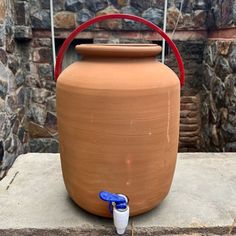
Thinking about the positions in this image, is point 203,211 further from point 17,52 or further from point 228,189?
point 17,52

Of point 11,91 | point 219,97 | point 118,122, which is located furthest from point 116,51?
point 219,97

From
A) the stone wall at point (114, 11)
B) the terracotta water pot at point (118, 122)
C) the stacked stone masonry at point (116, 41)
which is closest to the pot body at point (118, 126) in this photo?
the terracotta water pot at point (118, 122)

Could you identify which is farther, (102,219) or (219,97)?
(219,97)

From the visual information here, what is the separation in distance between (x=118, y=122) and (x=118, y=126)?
14 mm

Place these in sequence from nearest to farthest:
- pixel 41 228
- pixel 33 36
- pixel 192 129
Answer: pixel 41 228
pixel 33 36
pixel 192 129

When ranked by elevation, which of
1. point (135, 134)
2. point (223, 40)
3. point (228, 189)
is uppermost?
point (223, 40)

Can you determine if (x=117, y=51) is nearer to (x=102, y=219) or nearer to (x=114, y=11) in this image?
(x=102, y=219)

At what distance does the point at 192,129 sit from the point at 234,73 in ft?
2.73

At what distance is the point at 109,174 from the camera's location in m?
0.97

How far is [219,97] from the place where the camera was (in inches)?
87.9

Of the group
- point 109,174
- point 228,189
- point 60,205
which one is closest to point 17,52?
point 60,205

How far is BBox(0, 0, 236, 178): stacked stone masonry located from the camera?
6.74 ft

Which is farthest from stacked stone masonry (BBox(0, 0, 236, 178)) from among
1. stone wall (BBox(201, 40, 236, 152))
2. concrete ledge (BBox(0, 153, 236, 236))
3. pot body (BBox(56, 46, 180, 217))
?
pot body (BBox(56, 46, 180, 217))

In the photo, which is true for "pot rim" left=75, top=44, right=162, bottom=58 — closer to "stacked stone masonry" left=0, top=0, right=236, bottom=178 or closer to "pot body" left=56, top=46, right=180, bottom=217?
"pot body" left=56, top=46, right=180, bottom=217
